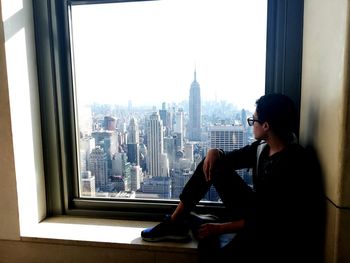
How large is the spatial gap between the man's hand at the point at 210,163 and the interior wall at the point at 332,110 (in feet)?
1.39

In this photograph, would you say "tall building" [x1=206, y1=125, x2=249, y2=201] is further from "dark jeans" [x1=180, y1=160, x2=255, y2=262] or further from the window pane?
"dark jeans" [x1=180, y1=160, x2=255, y2=262]

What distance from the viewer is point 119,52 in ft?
5.40

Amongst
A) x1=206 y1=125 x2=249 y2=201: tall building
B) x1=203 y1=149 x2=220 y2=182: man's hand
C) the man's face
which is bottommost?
x1=203 y1=149 x2=220 y2=182: man's hand

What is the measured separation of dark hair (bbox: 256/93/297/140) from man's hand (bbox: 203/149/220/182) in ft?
0.94

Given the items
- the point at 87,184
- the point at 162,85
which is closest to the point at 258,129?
the point at 162,85

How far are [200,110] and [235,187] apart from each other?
19.6 inches

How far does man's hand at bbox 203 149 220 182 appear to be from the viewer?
53.3 inches

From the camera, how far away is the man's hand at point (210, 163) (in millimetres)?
1354

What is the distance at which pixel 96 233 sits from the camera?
157cm

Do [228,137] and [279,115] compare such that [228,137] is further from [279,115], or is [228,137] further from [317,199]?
[317,199]

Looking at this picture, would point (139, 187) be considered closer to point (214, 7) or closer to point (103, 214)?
point (103, 214)

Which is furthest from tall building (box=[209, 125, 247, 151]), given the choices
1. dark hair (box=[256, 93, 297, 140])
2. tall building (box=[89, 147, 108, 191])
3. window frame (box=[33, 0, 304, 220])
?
tall building (box=[89, 147, 108, 191])

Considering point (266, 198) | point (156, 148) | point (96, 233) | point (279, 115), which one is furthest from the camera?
point (156, 148)

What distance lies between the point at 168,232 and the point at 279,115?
789mm
